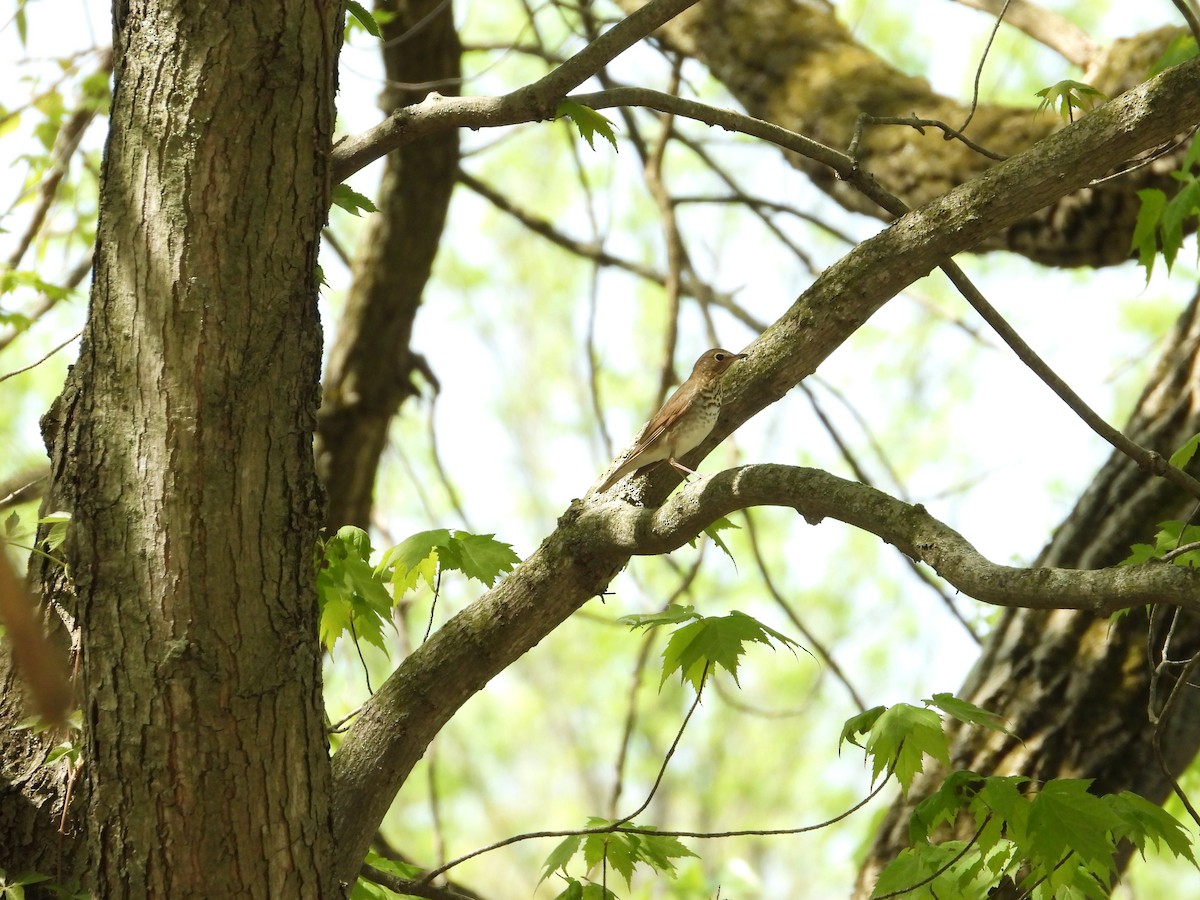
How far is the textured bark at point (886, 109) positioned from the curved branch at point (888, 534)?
6.55 feet

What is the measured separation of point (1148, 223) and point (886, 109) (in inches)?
52.1

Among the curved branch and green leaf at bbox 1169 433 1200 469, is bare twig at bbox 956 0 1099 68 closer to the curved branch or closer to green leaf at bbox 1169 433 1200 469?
green leaf at bbox 1169 433 1200 469

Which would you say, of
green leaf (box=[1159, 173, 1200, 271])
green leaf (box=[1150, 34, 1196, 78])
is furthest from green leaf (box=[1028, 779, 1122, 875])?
green leaf (box=[1150, 34, 1196, 78])

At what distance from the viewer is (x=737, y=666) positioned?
93.9 inches

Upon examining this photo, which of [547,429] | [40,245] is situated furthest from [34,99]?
[547,429]

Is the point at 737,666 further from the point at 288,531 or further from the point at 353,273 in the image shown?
the point at 353,273

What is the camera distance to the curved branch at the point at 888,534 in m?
1.67

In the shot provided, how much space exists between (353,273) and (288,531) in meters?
3.36

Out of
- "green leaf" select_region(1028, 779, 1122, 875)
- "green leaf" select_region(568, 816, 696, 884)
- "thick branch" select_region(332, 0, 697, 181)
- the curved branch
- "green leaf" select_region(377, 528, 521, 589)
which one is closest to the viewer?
the curved branch

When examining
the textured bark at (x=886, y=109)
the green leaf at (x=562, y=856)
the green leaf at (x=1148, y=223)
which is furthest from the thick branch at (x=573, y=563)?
the textured bark at (x=886, y=109)

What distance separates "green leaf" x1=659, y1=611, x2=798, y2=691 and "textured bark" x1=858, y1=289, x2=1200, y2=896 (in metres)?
1.58

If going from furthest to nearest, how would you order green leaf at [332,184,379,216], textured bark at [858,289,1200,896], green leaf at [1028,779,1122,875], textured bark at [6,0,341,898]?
textured bark at [858,289,1200,896] → green leaf at [332,184,379,216] → green leaf at [1028,779,1122,875] → textured bark at [6,0,341,898]

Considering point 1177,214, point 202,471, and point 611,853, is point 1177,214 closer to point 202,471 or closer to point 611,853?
point 611,853

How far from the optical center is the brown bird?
3.05m
